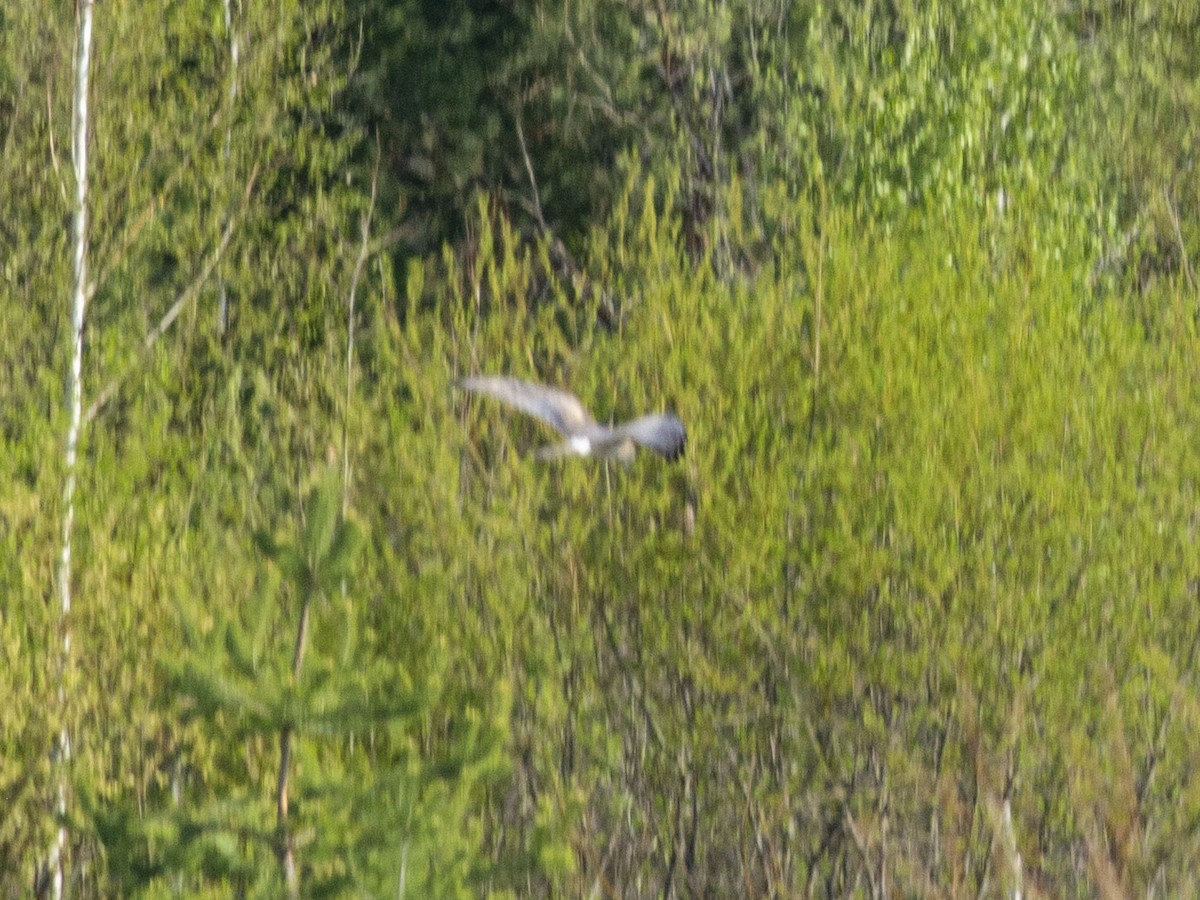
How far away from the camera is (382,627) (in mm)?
8930

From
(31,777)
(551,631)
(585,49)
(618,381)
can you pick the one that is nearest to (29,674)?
(31,777)

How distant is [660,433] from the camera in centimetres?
730

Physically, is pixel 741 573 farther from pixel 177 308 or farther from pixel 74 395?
pixel 177 308

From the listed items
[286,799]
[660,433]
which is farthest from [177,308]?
[286,799]

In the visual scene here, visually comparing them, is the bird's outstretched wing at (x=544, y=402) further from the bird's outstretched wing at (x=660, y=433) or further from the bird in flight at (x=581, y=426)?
the bird's outstretched wing at (x=660, y=433)

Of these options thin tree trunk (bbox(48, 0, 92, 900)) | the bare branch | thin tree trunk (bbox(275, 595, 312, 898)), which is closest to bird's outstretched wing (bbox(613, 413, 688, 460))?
thin tree trunk (bbox(275, 595, 312, 898))

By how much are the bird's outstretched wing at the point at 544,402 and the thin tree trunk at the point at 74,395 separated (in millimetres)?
2080

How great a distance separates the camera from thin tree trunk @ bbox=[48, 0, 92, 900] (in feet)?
27.3

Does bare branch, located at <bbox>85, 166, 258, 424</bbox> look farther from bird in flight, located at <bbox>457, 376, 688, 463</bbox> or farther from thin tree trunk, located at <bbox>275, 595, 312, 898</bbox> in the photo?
thin tree trunk, located at <bbox>275, 595, 312, 898</bbox>

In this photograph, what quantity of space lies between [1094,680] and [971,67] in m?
5.87

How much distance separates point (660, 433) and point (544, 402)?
17.2 inches

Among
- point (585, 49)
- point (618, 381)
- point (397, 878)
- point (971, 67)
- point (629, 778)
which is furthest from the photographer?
point (585, 49)

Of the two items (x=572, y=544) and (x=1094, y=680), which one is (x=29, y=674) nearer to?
(x=572, y=544)

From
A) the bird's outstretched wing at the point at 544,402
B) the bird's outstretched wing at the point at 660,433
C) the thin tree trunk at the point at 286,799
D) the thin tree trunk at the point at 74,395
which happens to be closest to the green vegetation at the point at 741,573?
the thin tree trunk at the point at 74,395
